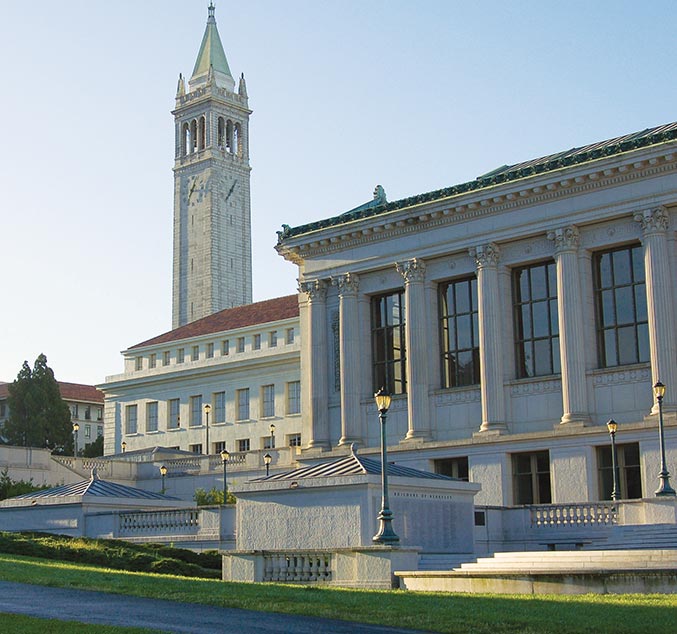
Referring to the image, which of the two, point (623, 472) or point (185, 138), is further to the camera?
point (185, 138)

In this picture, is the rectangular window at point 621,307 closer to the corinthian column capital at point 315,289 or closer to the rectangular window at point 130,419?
the corinthian column capital at point 315,289

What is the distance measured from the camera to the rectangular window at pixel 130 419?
3770 inches

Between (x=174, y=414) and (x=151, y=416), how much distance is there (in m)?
2.99

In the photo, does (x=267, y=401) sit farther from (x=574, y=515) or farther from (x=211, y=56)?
(x=211, y=56)

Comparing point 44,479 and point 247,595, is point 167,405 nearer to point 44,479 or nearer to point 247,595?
point 44,479

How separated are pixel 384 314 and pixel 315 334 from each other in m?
4.00

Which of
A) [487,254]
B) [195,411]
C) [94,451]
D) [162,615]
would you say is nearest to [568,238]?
[487,254]

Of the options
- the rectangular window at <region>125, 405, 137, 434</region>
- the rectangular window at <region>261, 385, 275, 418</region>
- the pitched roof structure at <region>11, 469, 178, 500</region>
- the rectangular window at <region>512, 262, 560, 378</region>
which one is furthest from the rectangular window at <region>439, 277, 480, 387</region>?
the rectangular window at <region>125, 405, 137, 434</region>

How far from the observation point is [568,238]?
2007 inches

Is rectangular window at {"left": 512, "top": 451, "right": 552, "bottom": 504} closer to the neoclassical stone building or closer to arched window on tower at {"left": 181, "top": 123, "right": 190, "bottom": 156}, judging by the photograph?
the neoclassical stone building

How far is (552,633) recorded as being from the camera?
56.0ft

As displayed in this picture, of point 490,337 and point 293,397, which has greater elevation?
point 293,397

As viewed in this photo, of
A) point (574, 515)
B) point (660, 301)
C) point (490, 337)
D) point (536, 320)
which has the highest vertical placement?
point (536, 320)

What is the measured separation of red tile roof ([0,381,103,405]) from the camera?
146 metres
